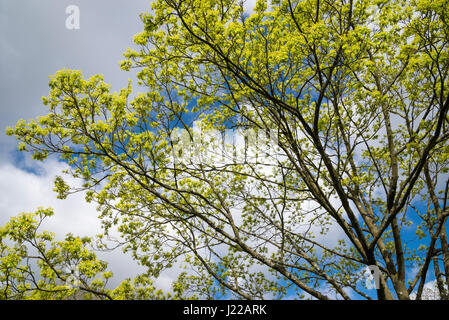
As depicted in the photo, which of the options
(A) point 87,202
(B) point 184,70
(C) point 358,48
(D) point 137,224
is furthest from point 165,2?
(D) point 137,224

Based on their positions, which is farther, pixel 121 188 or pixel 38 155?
pixel 121 188

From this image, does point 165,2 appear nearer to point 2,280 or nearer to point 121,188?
point 121,188

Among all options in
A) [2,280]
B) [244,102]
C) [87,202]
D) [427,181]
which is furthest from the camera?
[427,181]

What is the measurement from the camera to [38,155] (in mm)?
5051

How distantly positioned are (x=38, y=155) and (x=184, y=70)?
329 centimetres

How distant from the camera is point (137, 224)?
7160 mm

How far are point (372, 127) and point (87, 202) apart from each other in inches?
286

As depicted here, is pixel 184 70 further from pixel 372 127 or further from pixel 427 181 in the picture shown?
pixel 427 181

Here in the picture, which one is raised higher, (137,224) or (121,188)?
(121,188)
